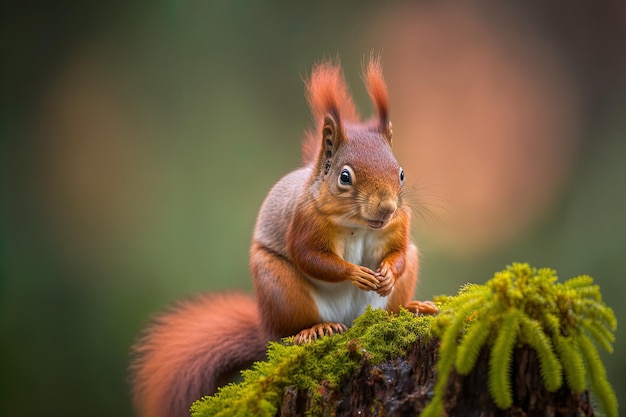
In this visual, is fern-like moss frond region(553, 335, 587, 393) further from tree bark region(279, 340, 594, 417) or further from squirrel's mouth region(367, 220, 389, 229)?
squirrel's mouth region(367, 220, 389, 229)

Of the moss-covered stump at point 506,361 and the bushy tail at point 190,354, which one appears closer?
the moss-covered stump at point 506,361

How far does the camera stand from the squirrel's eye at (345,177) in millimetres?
1526

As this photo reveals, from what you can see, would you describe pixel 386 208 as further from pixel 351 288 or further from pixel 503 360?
pixel 503 360

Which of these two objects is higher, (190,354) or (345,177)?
(345,177)

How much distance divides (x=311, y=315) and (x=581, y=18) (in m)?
2.17

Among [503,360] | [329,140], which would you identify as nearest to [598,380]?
[503,360]

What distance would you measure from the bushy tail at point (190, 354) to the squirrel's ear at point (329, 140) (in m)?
0.49

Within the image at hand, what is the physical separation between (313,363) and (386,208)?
37 centimetres

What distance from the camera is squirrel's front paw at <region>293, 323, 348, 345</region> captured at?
155 cm

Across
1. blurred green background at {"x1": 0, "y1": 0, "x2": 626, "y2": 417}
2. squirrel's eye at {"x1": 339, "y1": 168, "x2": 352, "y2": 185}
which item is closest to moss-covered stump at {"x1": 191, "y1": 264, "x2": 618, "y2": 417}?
squirrel's eye at {"x1": 339, "y1": 168, "x2": 352, "y2": 185}

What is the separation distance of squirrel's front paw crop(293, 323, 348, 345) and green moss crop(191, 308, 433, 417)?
111mm

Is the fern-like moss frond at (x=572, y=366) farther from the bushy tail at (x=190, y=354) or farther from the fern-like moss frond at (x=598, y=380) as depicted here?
the bushy tail at (x=190, y=354)

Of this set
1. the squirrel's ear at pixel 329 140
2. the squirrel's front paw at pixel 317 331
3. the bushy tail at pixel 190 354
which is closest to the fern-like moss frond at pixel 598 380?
the squirrel's front paw at pixel 317 331

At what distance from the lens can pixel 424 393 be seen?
1163mm
